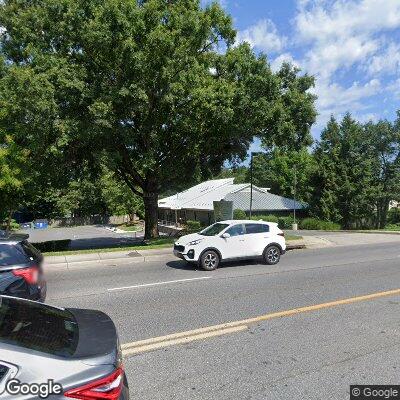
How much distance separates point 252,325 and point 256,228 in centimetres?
803

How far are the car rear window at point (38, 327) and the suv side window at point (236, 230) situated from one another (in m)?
10.5

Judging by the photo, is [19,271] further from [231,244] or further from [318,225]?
[318,225]

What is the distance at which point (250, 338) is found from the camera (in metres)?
6.35

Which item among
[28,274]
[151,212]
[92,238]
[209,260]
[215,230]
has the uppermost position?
[151,212]

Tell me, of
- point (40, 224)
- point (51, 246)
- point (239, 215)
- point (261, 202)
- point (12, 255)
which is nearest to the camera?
point (12, 255)

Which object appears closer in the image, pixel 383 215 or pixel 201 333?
pixel 201 333

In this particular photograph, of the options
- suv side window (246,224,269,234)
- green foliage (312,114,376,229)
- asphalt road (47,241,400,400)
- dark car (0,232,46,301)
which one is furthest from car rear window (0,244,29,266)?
green foliage (312,114,376,229)

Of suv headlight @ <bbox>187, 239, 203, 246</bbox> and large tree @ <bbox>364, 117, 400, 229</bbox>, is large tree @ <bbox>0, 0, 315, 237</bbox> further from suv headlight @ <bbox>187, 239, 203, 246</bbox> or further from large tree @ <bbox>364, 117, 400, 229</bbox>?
large tree @ <bbox>364, 117, 400, 229</bbox>

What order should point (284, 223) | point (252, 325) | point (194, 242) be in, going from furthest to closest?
point (284, 223)
point (194, 242)
point (252, 325)

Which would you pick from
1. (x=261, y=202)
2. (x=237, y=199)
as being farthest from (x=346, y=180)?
(x=237, y=199)

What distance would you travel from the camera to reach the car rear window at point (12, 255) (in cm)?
729

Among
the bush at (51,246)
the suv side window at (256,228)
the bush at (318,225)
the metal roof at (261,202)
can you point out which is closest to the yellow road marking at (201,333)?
the suv side window at (256,228)

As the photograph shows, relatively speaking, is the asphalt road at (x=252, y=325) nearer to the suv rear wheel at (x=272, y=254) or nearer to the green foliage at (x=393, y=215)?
the suv rear wheel at (x=272, y=254)

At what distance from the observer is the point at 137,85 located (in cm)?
1912
